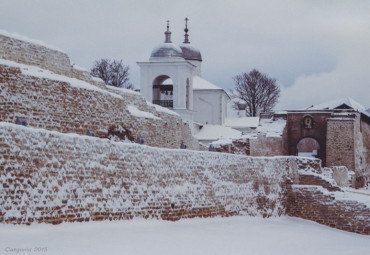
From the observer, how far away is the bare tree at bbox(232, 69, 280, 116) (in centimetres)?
5625

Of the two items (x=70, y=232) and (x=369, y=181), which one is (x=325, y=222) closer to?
(x=70, y=232)

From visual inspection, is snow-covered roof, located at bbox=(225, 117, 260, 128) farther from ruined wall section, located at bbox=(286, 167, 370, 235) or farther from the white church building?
ruined wall section, located at bbox=(286, 167, 370, 235)

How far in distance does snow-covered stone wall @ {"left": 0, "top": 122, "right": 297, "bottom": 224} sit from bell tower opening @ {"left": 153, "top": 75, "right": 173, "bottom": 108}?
26334mm

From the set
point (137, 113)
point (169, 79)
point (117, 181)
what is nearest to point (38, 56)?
point (137, 113)

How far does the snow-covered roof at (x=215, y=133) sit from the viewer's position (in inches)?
1771

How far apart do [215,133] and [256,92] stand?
12.4m

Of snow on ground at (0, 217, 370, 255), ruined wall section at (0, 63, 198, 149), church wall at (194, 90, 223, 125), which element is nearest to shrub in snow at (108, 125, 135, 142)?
ruined wall section at (0, 63, 198, 149)

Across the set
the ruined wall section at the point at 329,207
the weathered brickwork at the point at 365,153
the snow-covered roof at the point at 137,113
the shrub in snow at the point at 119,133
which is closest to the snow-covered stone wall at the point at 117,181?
the ruined wall section at the point at 329,207

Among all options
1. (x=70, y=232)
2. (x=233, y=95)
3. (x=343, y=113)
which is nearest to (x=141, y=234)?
(x=70, y=232)

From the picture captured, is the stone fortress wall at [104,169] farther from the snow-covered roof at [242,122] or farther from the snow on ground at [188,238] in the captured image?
the snow-covered roof at [242,122]

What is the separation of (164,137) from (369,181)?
15946 mm

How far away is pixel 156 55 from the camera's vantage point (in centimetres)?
4344

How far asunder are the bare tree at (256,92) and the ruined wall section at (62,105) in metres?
37.1

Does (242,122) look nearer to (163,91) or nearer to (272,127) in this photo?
(163,91)
